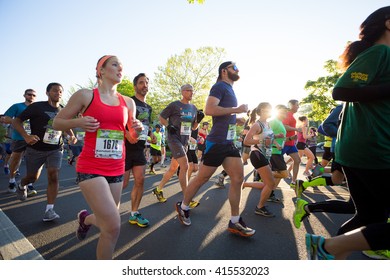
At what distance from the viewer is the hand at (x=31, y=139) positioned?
3.54 metres

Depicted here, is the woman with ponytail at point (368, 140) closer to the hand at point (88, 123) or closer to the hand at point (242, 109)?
the hand at point (242, 109)

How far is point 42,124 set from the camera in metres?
3.79

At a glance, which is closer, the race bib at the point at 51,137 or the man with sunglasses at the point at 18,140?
the race bib at the point at 51,137

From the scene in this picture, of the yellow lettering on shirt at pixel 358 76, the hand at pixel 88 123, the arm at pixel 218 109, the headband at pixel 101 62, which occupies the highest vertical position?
the headband at pixel 101 62

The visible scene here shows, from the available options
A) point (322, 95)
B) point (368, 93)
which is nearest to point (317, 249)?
point (368, 93)

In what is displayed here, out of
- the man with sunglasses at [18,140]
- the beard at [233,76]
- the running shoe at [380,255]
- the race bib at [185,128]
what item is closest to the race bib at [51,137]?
the race bib at [185,128]

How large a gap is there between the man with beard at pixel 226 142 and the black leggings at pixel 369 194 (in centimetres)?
140

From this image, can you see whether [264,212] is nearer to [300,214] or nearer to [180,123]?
[300,214]

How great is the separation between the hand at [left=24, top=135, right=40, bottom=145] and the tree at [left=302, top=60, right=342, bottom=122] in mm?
28675

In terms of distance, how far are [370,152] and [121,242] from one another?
255cm

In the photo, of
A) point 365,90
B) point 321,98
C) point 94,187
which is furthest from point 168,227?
point 321,98

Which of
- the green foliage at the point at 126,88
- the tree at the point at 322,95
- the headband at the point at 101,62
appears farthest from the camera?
the green foliage at the point at 126,88

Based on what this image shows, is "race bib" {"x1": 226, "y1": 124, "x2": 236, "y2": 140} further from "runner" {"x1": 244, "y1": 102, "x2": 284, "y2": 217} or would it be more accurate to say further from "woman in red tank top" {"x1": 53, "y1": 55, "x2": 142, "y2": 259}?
"woman in red tank top" {"x1": 53, "y1": 55, "x2": 142, "y2": 259}

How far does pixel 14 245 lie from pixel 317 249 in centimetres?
295
